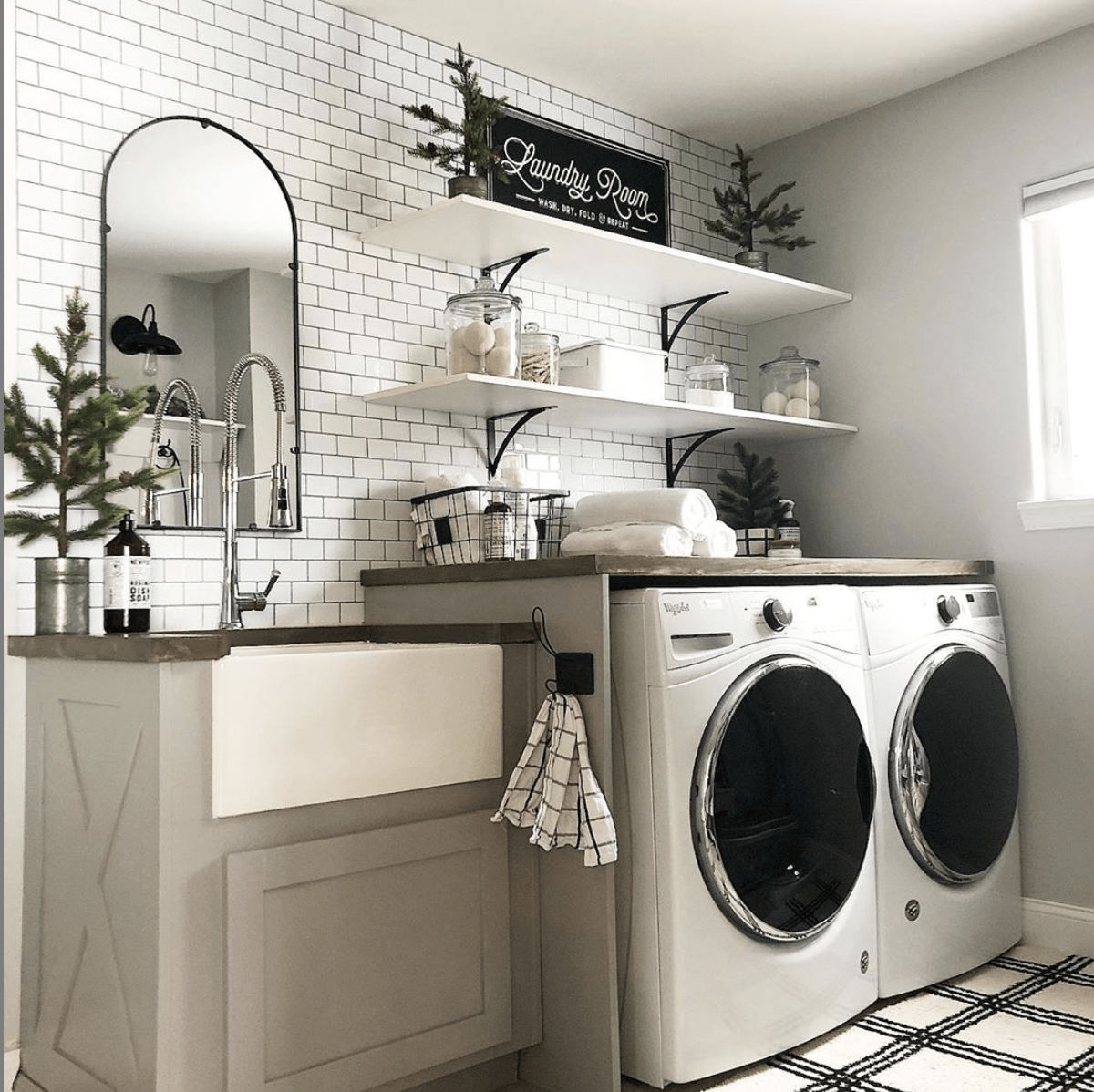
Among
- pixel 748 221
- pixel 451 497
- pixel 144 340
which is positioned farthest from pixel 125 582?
pixel 748 221

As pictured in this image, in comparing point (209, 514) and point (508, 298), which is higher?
point (508, 298)

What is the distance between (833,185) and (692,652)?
6.53 ft

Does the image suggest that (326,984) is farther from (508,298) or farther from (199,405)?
(508,298)

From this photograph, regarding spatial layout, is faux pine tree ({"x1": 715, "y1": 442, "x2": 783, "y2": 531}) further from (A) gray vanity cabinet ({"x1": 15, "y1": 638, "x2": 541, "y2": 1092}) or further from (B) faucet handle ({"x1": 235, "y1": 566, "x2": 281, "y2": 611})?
(B) faucet handle ({"x1": 235, "y1": 566, "x2": 281, "y2": 611})

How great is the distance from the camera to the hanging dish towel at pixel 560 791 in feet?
6.45

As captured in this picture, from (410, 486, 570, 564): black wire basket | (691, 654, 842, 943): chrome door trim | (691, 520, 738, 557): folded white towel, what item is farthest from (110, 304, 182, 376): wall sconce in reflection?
(691, 654, 842, 943): chrome door trim

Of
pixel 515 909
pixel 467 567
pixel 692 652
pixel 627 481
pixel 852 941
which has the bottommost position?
pixel 852 941

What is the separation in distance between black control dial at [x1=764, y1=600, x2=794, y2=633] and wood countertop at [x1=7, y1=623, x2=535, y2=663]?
19.6 inches

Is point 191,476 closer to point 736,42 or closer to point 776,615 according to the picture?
point 776,615

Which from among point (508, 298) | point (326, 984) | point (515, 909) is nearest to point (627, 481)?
point (508, 298)

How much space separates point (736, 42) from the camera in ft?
9.68

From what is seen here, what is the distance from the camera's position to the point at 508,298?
8.66 ft

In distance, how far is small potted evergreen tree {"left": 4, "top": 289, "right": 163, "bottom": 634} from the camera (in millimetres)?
2061

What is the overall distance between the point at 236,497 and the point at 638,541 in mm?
868
